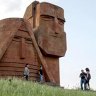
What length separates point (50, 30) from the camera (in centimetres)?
2473

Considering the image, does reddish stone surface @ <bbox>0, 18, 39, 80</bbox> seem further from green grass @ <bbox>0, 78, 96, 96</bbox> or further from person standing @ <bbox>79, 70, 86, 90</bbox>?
green grass @ <bbox>0, 78, 96, 96</bbox>

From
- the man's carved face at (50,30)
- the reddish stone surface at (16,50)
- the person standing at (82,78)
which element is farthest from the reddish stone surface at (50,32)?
the person standing at (82,78)

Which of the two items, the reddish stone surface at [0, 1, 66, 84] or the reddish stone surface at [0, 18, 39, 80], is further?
the reddish stone surface at [0, 1, 66, 84]

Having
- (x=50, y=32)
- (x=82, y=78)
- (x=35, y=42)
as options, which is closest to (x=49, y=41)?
(x=50, y=32)


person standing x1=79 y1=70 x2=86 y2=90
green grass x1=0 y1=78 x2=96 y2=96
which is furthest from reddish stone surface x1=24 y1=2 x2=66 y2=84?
green grass x1=0 y1=78 x2=96 y2=96

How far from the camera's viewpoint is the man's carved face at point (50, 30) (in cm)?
2439

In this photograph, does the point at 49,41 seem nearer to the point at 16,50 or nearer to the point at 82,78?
the point at 16,50

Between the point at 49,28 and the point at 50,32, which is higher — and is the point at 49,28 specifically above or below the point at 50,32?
above

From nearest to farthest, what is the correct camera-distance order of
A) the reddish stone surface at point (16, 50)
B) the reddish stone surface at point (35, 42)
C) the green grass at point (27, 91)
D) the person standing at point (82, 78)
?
the green grass at point (27, 91)
the person standing at point (82, 78)
the reddish stone surface at point (16, 50)
the reddish stone surface at point (35, 42)

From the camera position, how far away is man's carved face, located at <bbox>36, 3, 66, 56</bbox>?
24.4 meters

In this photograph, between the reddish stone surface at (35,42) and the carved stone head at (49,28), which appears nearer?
the reddish stone surface at (35,42)

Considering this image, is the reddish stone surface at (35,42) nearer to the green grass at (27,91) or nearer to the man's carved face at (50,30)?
the man's carved face at (50,30)

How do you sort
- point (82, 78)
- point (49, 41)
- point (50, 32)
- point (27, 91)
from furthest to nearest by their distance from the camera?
point (50, 32) < point (49, 41) < point (82, 78) < point (27, 91)

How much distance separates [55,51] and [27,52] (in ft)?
8.64
